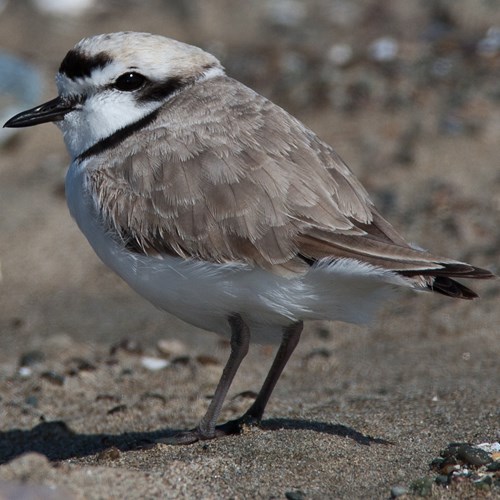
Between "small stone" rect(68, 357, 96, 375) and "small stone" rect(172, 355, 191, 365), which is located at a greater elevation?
"small stone" rect(172, 355, 191, 365)

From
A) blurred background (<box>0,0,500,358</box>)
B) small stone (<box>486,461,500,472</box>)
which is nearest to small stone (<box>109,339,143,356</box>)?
blurred background (<box>0,0,500,358</box>)

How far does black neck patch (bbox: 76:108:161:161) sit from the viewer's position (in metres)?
4.32

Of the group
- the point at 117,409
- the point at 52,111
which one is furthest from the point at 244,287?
the point at 117,409

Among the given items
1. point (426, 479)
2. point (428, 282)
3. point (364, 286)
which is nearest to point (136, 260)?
point (364, 286)

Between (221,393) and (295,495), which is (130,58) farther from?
(295,495)

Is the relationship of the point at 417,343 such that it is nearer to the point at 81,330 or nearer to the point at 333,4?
the point at 81,330

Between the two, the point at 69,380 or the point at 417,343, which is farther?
the point at 417,343

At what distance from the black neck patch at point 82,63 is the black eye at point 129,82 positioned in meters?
0.09

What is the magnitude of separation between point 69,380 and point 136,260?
1623 millimetres

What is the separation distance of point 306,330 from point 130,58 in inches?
101

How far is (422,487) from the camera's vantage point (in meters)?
3.51

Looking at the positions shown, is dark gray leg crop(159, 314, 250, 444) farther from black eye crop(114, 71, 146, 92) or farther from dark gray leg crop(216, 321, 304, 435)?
black eye crop(114, 71, 146, 92)

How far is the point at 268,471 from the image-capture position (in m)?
3.76

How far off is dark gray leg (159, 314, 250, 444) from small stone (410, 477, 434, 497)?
0.99 meters
